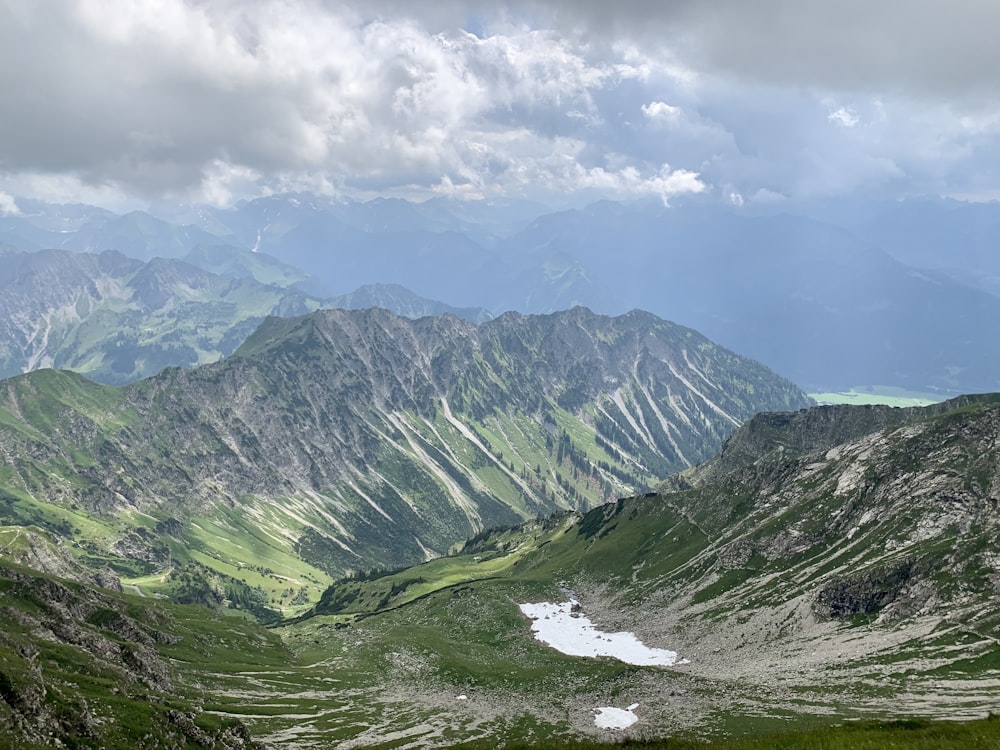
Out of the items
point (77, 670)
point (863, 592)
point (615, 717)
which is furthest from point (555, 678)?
point (77, 670)

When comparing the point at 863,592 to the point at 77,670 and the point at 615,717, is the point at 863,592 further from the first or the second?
the point at 77,670

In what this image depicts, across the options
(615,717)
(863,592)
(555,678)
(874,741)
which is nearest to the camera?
(874,741)

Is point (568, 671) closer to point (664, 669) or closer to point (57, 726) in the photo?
point (664, 669)

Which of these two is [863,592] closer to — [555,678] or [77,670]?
[555,678]

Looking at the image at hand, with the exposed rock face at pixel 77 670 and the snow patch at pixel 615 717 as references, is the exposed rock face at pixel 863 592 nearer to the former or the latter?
the snow patch at pixel 615 717

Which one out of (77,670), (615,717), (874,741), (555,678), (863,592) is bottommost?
(555,678)

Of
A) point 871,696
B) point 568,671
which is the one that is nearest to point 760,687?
point 871,696

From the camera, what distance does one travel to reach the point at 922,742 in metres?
46.3

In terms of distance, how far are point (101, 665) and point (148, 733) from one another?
3778 centimetres

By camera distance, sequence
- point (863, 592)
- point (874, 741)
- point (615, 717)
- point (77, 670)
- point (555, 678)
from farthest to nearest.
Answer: point (863, 592) < point (555, 678) < point (615, 717) < point (77, 670) < point (874, 741)

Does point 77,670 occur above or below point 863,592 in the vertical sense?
above

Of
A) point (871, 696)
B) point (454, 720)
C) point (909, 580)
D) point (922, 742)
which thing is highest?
point (922, 742)

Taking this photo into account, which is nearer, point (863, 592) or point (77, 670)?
point (77, 670)

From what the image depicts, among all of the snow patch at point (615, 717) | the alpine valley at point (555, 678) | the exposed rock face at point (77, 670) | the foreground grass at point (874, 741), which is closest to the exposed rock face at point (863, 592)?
the alpine valley at point (555, 678)
